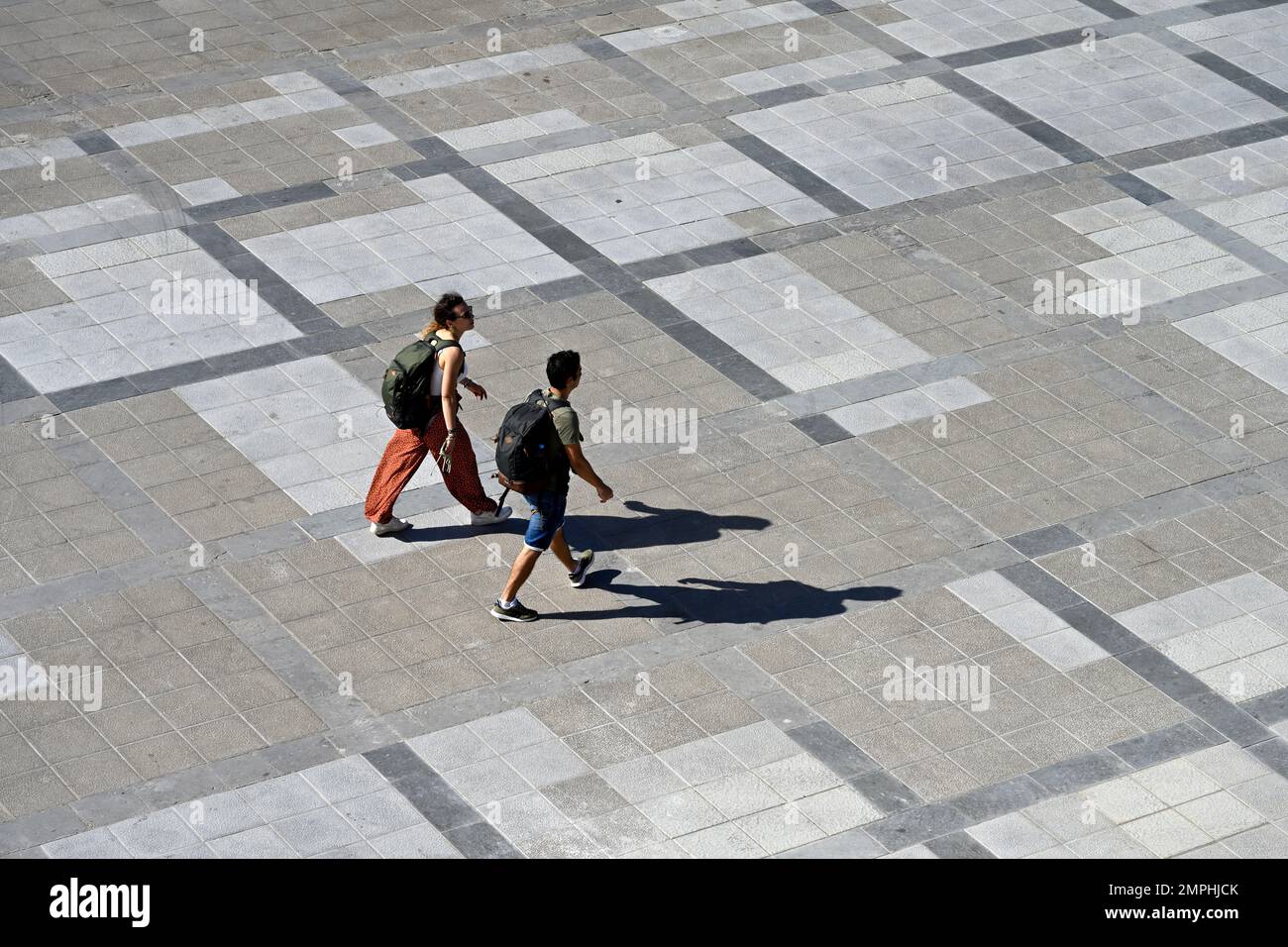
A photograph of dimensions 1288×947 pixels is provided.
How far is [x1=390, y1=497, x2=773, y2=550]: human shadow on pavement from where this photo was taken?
12.4 metres

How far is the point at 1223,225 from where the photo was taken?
16.4 m

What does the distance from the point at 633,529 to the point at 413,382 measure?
171cm

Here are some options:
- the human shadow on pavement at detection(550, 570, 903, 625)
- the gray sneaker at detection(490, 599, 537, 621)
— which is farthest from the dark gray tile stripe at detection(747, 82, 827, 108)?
the gray sneaker at detection(490, 599, 537, 621)

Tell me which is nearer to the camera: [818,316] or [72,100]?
[818,316]

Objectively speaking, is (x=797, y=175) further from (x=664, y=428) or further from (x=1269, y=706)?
(x=1269, y=706)

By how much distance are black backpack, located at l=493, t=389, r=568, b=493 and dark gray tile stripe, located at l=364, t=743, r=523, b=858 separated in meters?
1.65

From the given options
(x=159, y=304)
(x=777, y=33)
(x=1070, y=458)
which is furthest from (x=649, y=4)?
(x=1070, y=458)

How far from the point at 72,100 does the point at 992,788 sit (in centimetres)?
1100

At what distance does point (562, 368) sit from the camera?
36.8 ft

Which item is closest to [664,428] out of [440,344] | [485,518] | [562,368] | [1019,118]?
[485,518]

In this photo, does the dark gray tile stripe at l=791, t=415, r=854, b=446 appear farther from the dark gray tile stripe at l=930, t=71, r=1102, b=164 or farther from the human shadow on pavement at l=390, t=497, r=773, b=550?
the dark gray tile stripe at l=930, t=71, r=1102, b=164

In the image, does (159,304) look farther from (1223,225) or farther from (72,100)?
(1223,225)

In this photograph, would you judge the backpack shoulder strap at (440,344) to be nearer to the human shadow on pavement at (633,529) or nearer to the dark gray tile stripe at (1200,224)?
the human shadow on pavement at (633,529)

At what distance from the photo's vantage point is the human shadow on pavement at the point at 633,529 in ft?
40.7
